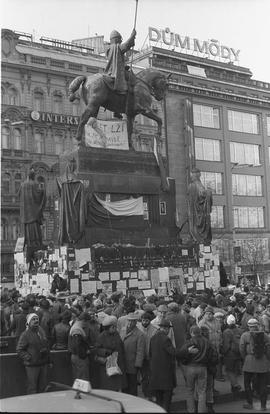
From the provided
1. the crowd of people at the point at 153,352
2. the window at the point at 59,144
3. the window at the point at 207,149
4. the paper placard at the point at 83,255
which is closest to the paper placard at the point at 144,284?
the paper placard at the point at 83,255

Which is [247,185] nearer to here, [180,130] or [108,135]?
[180,130]

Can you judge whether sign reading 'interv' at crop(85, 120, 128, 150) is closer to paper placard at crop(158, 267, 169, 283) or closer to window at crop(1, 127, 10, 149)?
paper placard at crop(158, 267, 169, 283)

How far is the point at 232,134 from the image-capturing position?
80875 mm

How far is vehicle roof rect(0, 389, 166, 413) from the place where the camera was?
189 inches

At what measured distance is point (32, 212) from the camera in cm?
2742

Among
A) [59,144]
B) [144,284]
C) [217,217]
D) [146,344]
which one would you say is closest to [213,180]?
[217,217]

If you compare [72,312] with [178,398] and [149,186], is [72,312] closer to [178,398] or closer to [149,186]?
[178,398]

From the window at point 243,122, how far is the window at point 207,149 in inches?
160

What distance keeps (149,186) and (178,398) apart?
16.2 m

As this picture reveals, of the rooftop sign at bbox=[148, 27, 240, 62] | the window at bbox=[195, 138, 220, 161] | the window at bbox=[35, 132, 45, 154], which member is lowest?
the window at bbox=[35, 132, 45, 154]

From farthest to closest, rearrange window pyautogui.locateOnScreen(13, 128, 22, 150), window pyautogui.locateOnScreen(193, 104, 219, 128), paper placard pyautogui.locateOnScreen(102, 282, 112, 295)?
window pyautogui.locateOnScreen(193, 104, 219, 128)
window pyautogui.locateOnScreen(13, 128, 22, 150)
paper placard pyautogui.locateOnScreen(102, 282, 112, 295)

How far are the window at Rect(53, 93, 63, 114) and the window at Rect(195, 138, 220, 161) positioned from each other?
18.4 m

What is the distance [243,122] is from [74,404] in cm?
8003

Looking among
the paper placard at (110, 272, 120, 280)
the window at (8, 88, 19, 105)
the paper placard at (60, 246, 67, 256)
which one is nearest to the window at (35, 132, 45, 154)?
the window at (8, 88, 19, 105)
